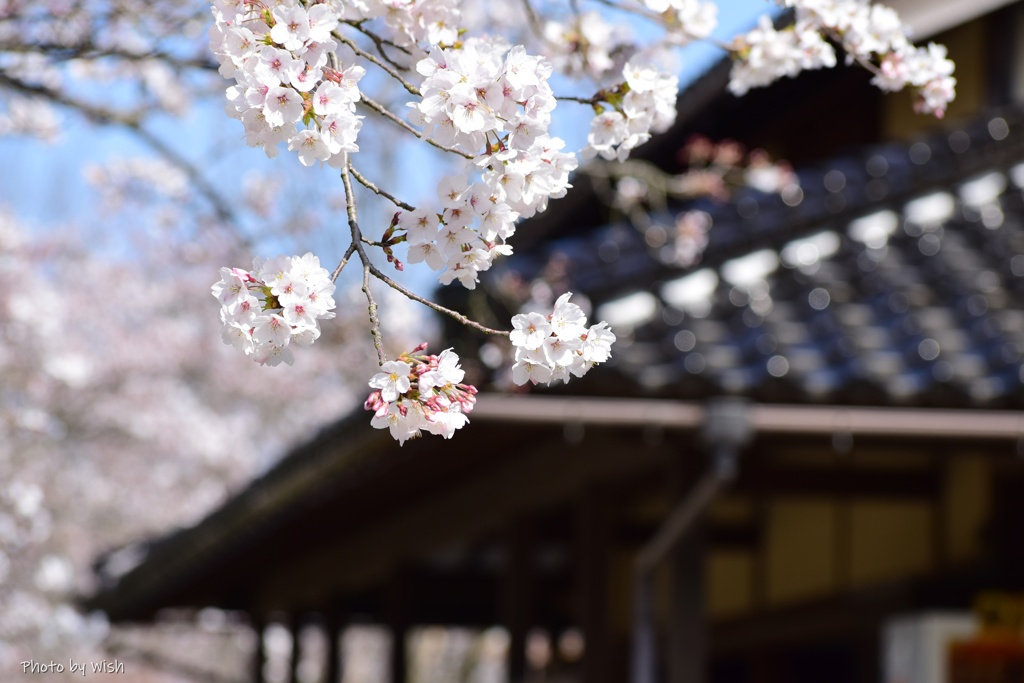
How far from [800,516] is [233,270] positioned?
17.1 feet

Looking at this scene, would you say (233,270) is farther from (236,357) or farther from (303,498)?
(236,357)

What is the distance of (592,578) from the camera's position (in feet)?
18.1

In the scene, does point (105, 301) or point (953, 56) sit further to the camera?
point (105, 301)

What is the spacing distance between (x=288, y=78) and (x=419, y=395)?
466 mm

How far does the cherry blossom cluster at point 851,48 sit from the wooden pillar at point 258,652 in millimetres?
8444

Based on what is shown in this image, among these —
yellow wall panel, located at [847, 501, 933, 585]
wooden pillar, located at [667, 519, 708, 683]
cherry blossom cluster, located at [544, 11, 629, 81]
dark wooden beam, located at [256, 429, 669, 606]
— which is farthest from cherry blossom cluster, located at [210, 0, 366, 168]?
yellow wall panel, located at [847, 501, 933, 585]

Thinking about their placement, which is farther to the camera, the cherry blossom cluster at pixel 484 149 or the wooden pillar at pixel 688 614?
the wooden pillar at pixel 688 614

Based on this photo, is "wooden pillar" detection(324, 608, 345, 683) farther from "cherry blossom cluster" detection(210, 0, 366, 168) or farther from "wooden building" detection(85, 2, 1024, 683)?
"cherry blossom cluster" detection(210, 0, 366, 168)

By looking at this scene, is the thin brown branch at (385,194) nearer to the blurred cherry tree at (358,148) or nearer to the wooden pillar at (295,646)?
the blurred cherry tree at (358,148)

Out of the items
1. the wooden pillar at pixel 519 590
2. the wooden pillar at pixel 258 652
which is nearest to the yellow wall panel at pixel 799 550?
the wooden pillar at pixel 519 590

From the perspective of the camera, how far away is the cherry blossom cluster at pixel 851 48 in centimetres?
276

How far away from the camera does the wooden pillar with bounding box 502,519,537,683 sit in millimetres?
6160

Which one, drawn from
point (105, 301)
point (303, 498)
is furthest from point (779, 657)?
point (105, 301)

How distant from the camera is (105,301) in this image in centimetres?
1627
